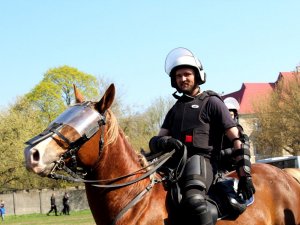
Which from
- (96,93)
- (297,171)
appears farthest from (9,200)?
(297,171)

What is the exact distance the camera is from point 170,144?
20.1 feet

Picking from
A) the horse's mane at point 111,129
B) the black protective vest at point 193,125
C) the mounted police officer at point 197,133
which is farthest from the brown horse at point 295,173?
the horse's mane at point 111,129

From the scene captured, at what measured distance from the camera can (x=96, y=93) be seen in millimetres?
67125

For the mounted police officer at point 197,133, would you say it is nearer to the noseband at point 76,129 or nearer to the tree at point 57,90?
the noseband at point 76,129

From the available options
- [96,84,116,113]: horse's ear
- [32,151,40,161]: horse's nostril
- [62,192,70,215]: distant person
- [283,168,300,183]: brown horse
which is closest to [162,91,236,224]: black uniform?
[96,84,116,113]: horse's ear

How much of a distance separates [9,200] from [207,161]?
4212 cm

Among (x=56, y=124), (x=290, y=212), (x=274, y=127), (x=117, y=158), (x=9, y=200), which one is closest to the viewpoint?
(x=56, y=124)

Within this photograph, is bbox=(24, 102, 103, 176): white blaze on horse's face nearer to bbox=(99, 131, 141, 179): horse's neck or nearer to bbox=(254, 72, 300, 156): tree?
bbox=(99, 131, 141, 179): horse's neck

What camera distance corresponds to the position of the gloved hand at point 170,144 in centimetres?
605

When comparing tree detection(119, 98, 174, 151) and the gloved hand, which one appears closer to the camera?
the gloved hand

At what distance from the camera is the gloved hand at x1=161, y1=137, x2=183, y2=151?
6051mm

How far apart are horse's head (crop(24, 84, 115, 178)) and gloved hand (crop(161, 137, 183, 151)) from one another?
93 cm

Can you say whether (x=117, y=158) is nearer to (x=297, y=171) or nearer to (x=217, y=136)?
(x=217, y=136)

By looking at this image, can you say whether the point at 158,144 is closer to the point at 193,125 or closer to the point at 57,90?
the point at 193,125
